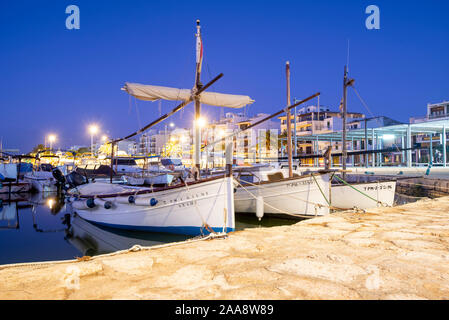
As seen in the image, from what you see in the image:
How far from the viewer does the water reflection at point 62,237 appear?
8.37 m

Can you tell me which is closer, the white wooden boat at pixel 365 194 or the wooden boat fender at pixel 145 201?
the wooden boat fender at pixel 145 201

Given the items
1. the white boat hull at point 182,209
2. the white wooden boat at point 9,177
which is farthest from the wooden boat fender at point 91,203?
the white wooden boat at point 9,177

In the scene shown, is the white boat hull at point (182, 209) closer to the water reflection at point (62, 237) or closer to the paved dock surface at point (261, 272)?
the water reflection at point (62, 237)

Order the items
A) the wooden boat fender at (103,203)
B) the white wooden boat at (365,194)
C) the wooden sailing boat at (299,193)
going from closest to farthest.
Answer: the wooden boat fender at (103,203)
the wooden sailing boat at (299,193)
the white wooden boat at (365,194)

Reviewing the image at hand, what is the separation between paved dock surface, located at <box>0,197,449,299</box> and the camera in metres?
2.58

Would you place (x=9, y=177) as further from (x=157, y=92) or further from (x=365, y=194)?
(x=365, y=194)

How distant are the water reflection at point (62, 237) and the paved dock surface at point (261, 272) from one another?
4643mm

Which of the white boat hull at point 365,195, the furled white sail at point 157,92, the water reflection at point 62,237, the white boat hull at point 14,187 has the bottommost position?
the water reflection at point 62,237

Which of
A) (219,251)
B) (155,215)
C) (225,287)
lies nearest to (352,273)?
(225,287)

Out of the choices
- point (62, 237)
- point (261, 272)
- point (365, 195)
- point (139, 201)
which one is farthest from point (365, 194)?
point (62, 237)

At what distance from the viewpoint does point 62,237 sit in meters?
10.5

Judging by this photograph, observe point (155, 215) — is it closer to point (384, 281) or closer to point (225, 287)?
point (225, 287)

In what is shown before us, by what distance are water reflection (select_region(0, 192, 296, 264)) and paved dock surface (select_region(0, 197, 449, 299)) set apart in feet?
15.2

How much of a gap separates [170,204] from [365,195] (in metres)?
7.57
